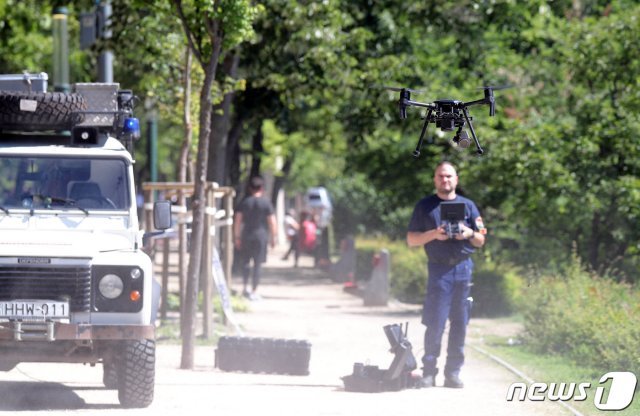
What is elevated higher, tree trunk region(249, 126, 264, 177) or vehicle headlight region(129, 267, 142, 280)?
tree trunk region(249, 126, 264, 177)

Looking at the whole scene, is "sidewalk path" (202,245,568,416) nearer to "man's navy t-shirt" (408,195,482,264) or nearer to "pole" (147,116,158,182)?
"man's navy t-shirt" (408,195,482,264)

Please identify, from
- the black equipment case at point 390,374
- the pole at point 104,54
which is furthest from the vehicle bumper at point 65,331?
the pole at point 104,54

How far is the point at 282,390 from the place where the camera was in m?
11.0

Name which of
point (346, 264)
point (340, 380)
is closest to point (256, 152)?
point (346, 264)

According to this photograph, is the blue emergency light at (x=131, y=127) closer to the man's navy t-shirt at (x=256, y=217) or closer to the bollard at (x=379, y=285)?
the man's navy t-shirt at (x=256, y=217)

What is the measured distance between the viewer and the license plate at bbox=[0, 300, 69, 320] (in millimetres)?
9281

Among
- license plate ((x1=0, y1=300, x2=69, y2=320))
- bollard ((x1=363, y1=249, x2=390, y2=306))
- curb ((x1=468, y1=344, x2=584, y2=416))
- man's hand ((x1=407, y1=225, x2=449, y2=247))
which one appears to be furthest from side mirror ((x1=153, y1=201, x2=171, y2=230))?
bollard ((x1=363, y1=249, x2=390, y2=306))

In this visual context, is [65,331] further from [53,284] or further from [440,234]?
[440,234]

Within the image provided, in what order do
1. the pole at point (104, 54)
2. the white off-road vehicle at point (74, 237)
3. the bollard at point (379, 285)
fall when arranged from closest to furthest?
the white off-road vehicle at point (74, 237)
the pole at point (104, 54)
the bollard at point (379, 285)

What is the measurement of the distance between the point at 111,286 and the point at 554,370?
4.87 meters

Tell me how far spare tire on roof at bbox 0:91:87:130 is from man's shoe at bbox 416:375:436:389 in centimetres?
374

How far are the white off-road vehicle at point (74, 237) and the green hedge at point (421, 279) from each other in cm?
846

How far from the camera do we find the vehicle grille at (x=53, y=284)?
30.6 ft

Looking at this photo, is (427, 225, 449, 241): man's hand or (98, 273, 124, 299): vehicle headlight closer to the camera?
(98, 273, 124, 299): vehicle headlight
